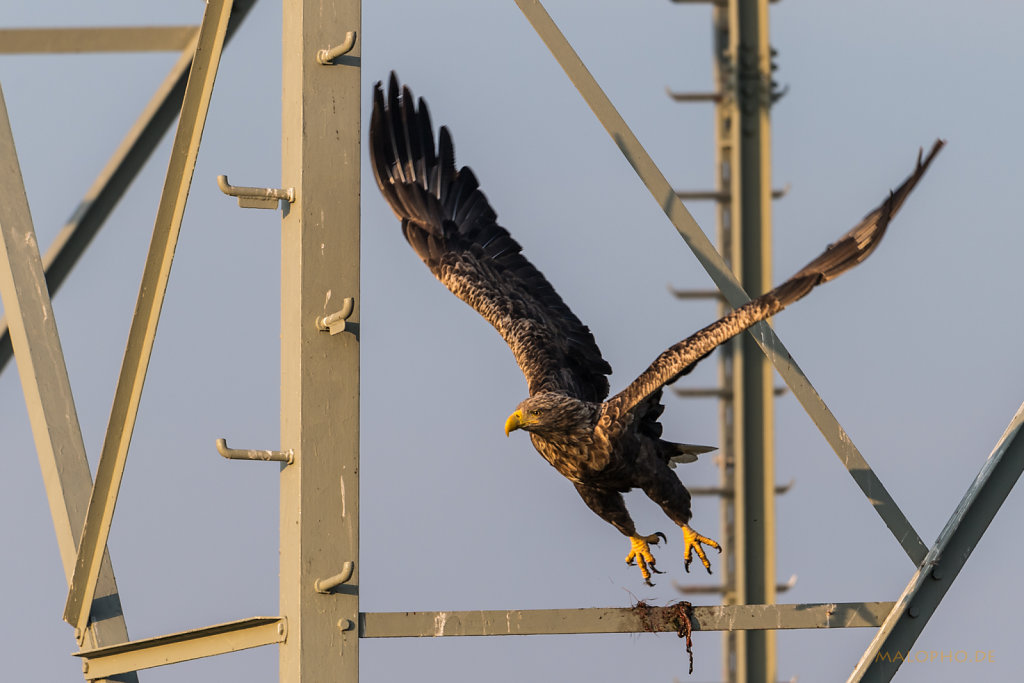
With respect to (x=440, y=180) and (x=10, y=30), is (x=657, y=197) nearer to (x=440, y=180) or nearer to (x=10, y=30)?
(x=440, y=180)

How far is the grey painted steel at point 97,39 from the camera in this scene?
8664mm

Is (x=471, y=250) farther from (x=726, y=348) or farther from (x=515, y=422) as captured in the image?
(x=726, y=348)

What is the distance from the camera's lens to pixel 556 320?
9469 mm

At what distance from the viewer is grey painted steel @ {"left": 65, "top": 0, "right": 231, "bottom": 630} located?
5961 mm

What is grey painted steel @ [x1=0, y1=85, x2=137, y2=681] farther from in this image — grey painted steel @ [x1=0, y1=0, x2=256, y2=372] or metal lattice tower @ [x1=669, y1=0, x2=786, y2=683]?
metal lattice tower @ [x1=669, y1=0, x2=786, y2=683]

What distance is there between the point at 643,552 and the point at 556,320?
193cm

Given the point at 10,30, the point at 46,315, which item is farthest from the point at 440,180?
the point at 46,315

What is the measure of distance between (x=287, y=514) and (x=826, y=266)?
7.08 feet

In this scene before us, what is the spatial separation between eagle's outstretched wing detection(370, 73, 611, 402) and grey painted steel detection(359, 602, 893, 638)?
2630 mm

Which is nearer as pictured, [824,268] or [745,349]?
[824,268]

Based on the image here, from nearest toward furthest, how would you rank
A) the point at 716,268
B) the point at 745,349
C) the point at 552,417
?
the point at 716,268
the point at 552,417
the point at 745,349

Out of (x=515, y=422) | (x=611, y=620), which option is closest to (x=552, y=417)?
(x=515, y=422)

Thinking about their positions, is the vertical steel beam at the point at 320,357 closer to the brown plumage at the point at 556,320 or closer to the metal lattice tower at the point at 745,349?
the brown plumage at the point at 556,320

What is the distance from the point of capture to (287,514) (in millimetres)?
5609
